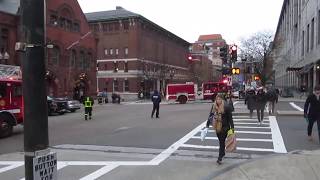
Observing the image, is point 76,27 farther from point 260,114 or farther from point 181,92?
point 260,114

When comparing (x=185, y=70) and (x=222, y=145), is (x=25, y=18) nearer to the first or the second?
(x=222, y=145)

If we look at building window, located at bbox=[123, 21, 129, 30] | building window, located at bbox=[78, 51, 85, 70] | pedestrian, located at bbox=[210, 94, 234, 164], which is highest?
building window, located at bbox=[123, 21, 129, 30]

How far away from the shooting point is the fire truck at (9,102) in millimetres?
19227

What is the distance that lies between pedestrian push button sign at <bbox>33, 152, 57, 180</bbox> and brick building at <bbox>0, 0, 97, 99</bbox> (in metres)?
45.4

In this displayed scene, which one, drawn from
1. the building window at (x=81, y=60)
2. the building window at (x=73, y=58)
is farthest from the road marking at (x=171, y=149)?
the building window at (x=81, y=60)

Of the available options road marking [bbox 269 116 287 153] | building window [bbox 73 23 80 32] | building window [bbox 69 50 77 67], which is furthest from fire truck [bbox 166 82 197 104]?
road marking [bbox 269 116 287 153]

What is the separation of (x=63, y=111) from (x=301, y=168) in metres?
29.0

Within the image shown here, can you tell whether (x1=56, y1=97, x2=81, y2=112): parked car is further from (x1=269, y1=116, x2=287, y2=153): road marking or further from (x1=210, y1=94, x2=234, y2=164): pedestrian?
(x1=210, y1=94, x2=234, y2=164): pedestrian

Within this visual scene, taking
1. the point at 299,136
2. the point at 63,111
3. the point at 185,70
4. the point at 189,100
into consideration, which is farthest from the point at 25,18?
the point at 185,70

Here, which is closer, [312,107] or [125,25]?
[312,107]

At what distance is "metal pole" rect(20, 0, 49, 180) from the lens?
3570 millimetres

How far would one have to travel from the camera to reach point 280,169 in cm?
924

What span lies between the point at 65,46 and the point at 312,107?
153 feet

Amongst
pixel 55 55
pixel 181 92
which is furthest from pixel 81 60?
pixel 181 92
